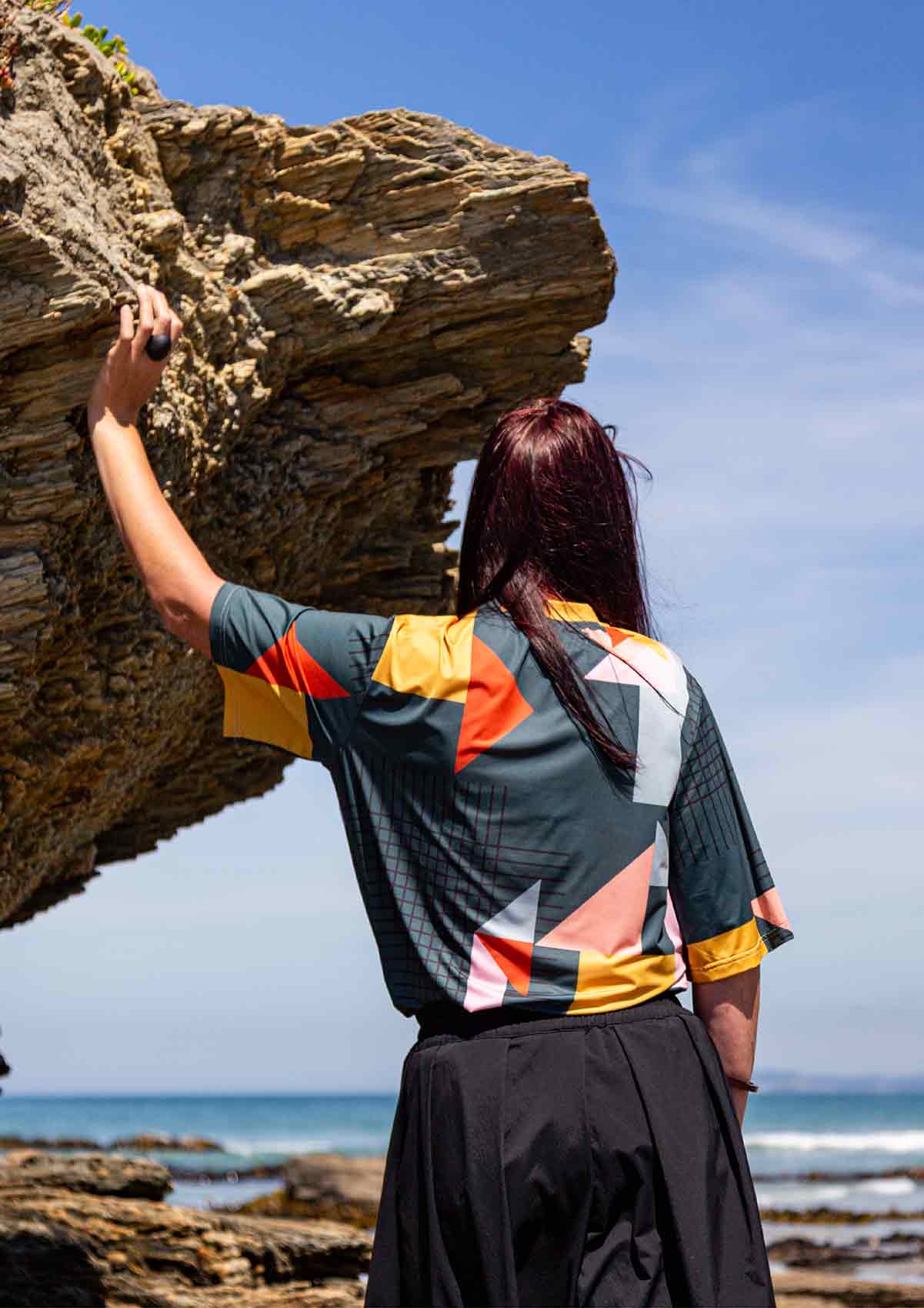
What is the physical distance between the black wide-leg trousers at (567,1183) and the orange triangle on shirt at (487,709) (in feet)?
1.77

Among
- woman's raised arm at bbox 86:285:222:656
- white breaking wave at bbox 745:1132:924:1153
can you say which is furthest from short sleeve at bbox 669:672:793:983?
white breaking wave at bbox 745:1132:924:1153

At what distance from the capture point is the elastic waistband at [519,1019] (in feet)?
8.41

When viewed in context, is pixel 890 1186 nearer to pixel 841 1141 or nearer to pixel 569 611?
pixel 841 1141

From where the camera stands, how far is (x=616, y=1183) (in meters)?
2.51

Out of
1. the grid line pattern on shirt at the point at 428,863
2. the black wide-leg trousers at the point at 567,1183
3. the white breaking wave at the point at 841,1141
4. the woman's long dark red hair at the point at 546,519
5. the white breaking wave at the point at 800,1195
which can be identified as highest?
the woman's long dark red hair at the point at 546,519

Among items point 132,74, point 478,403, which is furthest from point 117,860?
point 132,74

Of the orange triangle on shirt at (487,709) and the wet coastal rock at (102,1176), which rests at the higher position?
the orange triangle on shirt at (487,709)

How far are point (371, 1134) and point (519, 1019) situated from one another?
75.2m

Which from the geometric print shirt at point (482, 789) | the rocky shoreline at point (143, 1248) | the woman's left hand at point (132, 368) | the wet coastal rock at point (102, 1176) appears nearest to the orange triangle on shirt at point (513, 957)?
the geometric print shirt at point (482, 789)

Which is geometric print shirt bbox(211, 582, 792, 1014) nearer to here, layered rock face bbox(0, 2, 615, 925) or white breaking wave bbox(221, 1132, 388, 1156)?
layered rock face bbox(0, 2, 615, 925)

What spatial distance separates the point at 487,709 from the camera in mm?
2654

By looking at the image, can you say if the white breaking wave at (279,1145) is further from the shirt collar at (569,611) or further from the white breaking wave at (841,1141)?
the shirt collar at (569,611)

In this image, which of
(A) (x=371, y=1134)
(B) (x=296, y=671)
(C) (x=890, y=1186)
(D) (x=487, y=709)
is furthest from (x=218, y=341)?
(A) (x=371, y=1134)

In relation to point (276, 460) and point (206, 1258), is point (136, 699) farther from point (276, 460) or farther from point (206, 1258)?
point (206, 1258)
